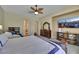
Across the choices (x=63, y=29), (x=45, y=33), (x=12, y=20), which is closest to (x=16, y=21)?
(x=12, y=20)

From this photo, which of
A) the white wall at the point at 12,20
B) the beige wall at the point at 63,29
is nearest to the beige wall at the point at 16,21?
the white wall at the point at 12,20

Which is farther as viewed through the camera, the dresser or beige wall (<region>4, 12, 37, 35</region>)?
the dresser

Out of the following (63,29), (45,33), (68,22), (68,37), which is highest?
(68,22)

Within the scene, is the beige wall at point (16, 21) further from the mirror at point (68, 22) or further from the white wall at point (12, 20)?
the mirror at point (68, 22)

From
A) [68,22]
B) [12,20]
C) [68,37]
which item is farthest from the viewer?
[68,37]

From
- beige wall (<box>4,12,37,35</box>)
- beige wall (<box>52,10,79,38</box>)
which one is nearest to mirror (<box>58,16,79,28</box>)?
beige wall (<box>52,10,79,38</box>)

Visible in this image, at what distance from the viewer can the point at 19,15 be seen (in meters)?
2.90

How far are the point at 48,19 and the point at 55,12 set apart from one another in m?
0.25

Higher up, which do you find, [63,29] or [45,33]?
[63,29]

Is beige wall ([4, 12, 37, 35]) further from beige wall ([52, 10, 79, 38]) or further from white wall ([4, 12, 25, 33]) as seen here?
beige wall ([52, 10, 79, 38])

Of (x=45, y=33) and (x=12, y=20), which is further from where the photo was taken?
(x=45, y=33)

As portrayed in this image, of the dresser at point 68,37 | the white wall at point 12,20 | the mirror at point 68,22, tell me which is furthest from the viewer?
the dresser at point 68,37

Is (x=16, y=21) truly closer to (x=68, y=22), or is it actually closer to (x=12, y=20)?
(x=12, y=20)
